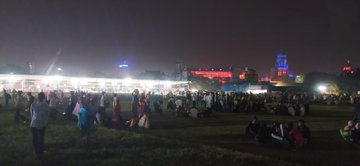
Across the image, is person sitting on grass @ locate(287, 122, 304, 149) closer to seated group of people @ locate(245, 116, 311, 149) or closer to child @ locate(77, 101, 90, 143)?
seated group of people @ locate(245, 116, 311, 149)

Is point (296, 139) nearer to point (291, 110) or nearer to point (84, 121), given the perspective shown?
point (84, 121)

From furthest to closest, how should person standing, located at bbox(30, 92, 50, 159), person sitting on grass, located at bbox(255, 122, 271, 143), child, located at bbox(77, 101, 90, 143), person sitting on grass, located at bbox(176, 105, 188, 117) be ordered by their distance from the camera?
person sitting on grass, located at bbox(176, 105, 188, 117) → child, located at bbox(77, 101, 90, 143) → person sitting on grass, located at bbox(255, 122, 271, 143) → person standing, located at bbox(30, 92, 50, 159)

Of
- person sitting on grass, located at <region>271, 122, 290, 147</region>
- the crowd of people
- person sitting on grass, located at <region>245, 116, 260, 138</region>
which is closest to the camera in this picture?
the crowd of people

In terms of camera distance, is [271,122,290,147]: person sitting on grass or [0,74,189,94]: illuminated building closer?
[271,122,290,147]: person sitting on grass

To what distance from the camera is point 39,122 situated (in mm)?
12117

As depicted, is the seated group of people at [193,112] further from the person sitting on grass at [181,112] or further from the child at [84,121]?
the child at [84,121]

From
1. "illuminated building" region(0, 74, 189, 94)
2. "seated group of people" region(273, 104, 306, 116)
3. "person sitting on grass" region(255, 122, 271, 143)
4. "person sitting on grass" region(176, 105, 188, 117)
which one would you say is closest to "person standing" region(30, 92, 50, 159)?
"person sitting on grass" region(255, 122, 271, 143)

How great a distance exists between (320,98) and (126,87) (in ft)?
109

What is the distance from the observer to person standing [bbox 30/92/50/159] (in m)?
12.1

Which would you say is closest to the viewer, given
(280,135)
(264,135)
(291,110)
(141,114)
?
(280,135)

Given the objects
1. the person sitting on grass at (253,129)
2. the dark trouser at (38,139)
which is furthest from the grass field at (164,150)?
the person sitting on grass at (253,129)

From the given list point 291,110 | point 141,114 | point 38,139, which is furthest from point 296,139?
point 291,110

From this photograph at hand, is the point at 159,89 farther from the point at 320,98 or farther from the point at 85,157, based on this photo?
the point at 85,157

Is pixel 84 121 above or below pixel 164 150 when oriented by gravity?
above
